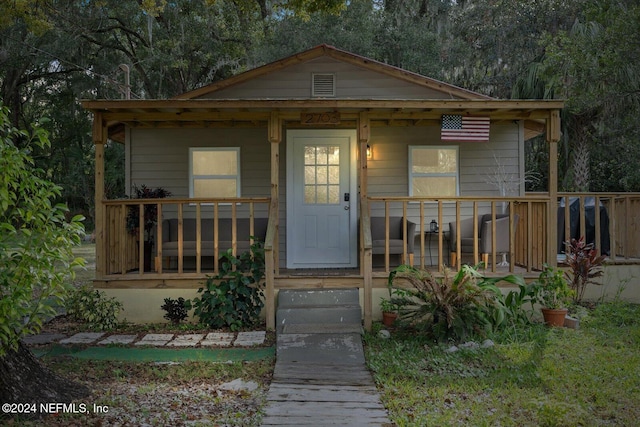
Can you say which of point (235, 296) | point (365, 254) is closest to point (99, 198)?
point (235, 296)

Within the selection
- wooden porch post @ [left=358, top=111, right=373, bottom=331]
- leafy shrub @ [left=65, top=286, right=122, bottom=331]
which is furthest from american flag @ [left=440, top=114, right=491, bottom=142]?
leafy shrub @ [left=65, top=286, right=122, bottom=331]

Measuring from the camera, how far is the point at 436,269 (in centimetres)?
835

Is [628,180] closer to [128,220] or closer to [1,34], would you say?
[128,220]

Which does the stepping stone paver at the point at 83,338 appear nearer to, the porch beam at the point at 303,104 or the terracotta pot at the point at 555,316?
the porch beam at the point at 303,104

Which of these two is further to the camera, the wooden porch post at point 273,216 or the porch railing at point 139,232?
the porch railing at point 139,232

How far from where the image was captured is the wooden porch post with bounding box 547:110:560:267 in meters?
7.46

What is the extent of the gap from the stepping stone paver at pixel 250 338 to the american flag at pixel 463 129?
353cm

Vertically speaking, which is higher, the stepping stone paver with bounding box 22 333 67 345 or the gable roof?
the gable roof

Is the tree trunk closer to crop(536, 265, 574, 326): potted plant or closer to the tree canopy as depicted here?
the tree canopy

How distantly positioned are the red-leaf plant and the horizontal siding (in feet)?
11.0

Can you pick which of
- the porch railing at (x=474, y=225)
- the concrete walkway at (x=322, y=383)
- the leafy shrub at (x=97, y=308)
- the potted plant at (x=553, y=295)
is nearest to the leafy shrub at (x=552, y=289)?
the potted plant at (x=553, y=295)

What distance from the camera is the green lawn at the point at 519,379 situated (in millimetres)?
4273

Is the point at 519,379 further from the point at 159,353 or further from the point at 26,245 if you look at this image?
the point at 26,245

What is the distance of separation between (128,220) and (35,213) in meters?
4.10
